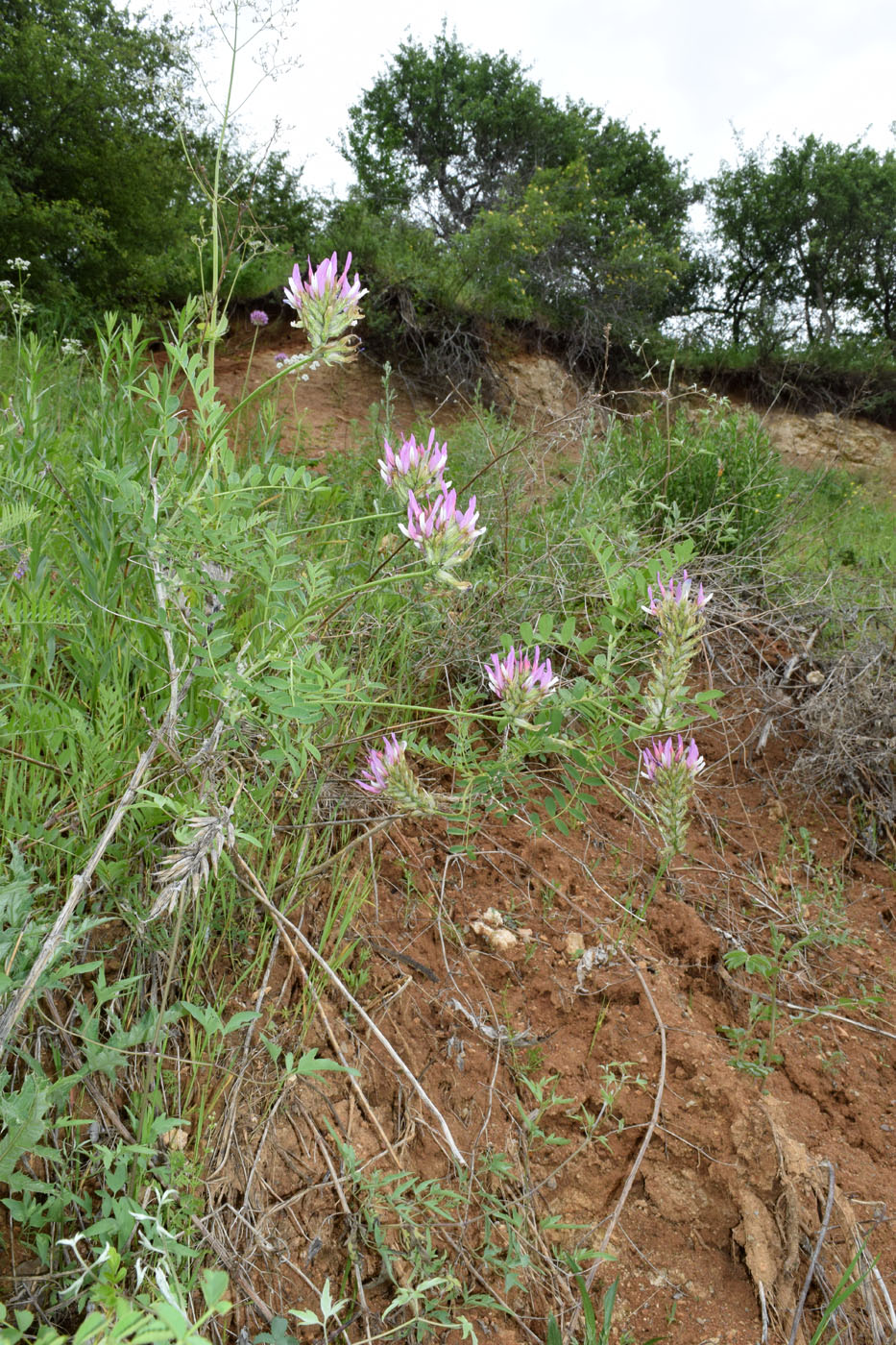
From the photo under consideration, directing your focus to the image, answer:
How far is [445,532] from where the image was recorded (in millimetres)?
1225

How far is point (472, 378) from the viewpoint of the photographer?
28.9 feet

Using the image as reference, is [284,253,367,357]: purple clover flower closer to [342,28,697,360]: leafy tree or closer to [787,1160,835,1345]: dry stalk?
[787,1160,835,1345]: dry stalk

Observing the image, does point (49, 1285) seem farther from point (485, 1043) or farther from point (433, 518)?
point (433, 518)

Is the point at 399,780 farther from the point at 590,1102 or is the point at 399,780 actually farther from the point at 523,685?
the point at 590,1102

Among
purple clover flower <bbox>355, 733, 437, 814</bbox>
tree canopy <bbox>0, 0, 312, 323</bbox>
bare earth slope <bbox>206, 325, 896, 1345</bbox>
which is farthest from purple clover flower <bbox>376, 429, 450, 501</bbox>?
tree canopy <bbox>0, 0, 312, 323</bbox>

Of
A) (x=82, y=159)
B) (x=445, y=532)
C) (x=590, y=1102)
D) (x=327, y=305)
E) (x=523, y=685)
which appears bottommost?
(x=590, y=1102)

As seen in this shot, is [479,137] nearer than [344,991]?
No

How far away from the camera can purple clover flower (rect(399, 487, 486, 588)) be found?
1.22 metres

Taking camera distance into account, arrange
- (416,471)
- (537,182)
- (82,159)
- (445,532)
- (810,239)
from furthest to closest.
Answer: (810,239)
(537,182)
(82,159)
(416,471)
(445,532)

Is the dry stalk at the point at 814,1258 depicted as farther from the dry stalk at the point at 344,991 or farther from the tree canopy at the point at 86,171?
the tree canopy at the point at 86,171

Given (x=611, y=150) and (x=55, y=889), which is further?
(x=611, y=150)

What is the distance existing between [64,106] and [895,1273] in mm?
10065

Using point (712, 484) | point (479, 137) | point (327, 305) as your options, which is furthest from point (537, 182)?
point (327, 305)

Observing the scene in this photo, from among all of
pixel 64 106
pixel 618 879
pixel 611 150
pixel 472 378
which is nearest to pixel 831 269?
pixel 611 150
